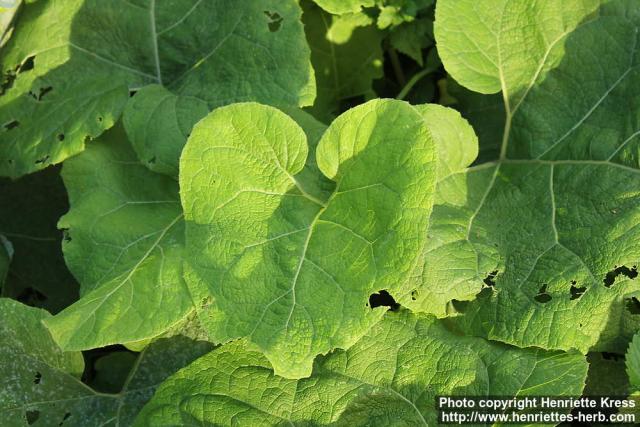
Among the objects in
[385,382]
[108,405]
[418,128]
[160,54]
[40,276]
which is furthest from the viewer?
[40,276]

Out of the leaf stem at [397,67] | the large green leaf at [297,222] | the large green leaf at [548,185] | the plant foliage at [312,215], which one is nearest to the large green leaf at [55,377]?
the plant foliage at [312,215]

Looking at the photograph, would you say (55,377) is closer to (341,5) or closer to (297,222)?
(297,222)

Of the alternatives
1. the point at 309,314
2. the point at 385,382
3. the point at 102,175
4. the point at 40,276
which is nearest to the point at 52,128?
the point at 102,175

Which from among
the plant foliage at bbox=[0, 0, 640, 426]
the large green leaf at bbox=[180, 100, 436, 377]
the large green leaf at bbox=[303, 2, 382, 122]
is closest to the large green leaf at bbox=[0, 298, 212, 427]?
the plant foliage at bbox=[0, 0, 640, 426]

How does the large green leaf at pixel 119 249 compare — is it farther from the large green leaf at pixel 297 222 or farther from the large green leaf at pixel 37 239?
the large green leaf at pixel 37 239

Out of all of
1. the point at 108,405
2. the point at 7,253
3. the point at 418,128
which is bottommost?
the point at 108,405

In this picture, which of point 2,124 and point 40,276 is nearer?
point 2,124

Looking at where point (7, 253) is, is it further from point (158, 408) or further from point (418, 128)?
point (418, 128)
